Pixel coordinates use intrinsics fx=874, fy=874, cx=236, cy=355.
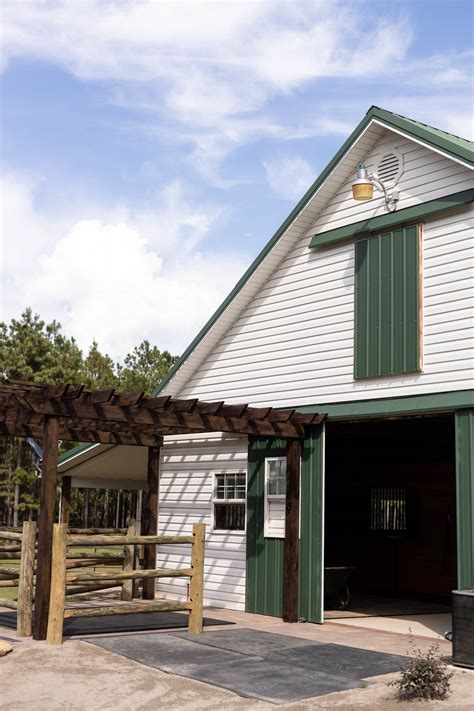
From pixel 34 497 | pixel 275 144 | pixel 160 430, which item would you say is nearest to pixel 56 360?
pixel 34 497

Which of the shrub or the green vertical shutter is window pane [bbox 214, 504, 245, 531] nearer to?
the green vertical shutter

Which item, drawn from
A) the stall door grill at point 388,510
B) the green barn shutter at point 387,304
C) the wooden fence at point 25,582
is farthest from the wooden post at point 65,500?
the green barn shutter at point 387,304

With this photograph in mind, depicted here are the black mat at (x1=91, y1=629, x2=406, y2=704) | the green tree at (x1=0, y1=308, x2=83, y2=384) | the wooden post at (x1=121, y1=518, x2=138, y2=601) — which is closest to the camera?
the black mat at (x1=91, y1=629, x2=406, y2=704)

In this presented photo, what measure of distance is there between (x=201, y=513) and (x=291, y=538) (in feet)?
9.76

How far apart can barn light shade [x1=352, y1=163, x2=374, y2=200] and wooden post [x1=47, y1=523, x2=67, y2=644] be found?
6224 millimetres

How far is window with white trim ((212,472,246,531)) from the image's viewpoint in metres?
15.2

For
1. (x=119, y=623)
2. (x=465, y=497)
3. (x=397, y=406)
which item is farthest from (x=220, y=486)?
(x=465, y=497)

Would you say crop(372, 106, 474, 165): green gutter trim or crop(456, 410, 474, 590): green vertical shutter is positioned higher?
crop(372, 106, 474, 165): green gutter trim

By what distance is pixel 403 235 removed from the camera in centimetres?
1270

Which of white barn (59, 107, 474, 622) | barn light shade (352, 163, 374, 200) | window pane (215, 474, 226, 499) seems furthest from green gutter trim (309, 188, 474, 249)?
window pane (215, 474, 226, 499)

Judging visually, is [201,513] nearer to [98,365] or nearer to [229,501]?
[229,501]

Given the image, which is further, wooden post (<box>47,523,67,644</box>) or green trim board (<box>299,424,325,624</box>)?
green trim board (<box>299,424,325,624</box>)

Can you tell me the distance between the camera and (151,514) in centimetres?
1630

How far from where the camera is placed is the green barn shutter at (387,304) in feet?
40.6
